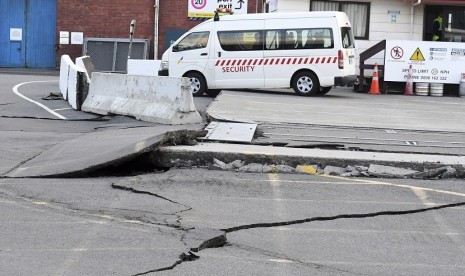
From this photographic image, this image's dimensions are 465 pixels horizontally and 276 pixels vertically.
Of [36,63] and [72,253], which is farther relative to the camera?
[36,63]

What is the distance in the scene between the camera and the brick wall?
1312 inches

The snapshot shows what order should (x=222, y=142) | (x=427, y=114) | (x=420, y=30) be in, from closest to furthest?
(x=222, y=142) → (x=427, y=114) → (x=420, y=30)

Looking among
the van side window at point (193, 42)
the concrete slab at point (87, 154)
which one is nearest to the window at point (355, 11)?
the van side window at point (193, 42)

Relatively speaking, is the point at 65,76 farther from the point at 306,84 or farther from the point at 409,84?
the point at 409,84

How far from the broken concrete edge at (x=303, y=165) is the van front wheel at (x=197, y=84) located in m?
11.6

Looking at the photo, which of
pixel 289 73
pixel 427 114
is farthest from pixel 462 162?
pixel 289 73

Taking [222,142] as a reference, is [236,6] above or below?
above

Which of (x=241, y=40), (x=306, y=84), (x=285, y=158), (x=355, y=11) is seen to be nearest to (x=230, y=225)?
(x=285, y=158)

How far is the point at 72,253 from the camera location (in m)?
5.73

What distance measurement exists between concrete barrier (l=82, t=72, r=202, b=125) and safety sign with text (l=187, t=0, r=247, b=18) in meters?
17.9

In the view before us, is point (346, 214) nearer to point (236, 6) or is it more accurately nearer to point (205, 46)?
point (205, 46)

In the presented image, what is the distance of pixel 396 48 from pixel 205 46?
6.87 m

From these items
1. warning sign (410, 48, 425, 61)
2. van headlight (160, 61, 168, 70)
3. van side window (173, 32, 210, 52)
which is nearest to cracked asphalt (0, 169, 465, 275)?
van side window (173, 32, 210, 52)

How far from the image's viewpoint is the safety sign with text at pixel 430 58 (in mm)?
23406
